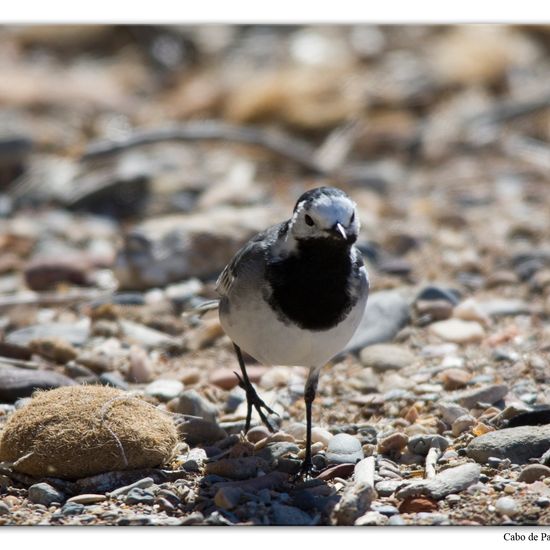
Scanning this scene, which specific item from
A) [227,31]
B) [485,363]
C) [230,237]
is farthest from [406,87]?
[485,363]

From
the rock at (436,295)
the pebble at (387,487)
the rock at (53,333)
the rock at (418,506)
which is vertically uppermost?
the rock at (436,295)

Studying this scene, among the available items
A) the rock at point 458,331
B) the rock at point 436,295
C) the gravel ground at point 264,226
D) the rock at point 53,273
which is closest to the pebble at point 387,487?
the gravel ground at point 264,226

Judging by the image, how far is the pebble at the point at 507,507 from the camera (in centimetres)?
484

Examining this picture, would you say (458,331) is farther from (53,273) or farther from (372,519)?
(53,273)

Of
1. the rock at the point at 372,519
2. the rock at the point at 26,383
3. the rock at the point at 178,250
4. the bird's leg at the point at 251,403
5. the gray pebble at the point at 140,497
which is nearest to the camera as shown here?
the rock at the point at 372,519

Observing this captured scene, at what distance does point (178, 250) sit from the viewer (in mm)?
8711

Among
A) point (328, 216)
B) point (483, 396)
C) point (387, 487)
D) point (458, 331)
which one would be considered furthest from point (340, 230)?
point (458, 331)

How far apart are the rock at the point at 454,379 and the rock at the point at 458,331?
731 millimetres

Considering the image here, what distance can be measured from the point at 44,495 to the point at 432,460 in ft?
6.49

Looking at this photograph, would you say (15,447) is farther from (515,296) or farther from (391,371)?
(515,296)

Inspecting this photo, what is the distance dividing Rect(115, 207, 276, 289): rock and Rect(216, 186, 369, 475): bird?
3218 millimetres

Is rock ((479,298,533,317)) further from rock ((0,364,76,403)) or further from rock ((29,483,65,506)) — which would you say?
rock ((29,483,65,506))

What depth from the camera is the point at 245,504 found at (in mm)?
5000

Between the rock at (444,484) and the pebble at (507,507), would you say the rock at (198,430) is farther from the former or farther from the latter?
the pebble at (507,507)
